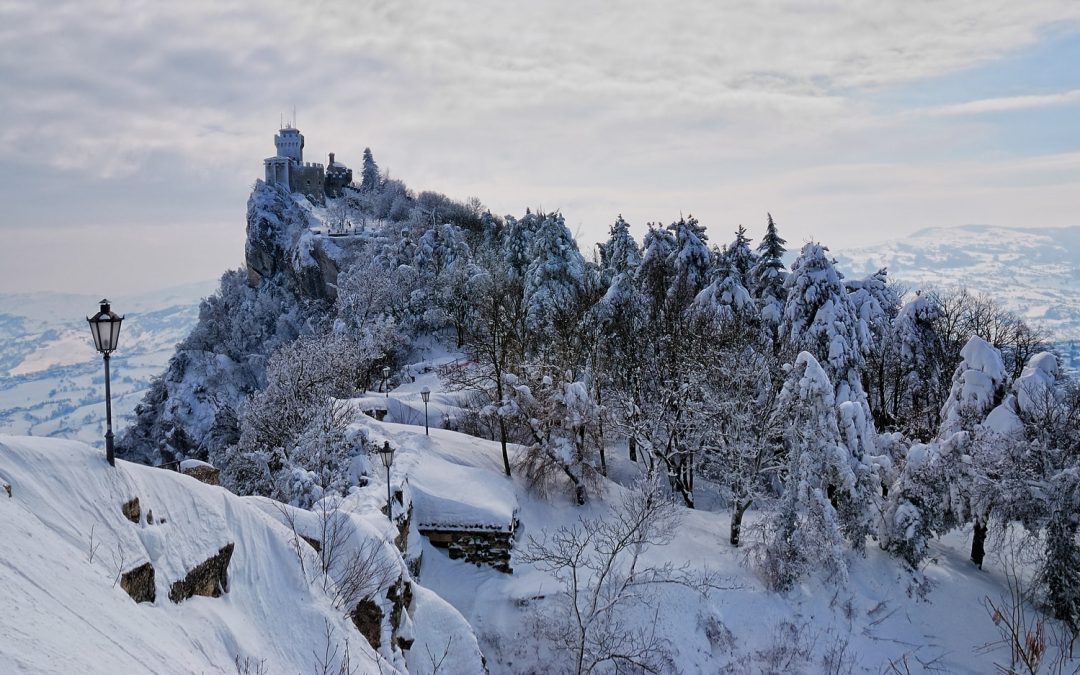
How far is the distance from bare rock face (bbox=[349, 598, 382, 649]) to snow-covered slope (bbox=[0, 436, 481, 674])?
22cm

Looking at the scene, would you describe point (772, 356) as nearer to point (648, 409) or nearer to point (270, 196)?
point (648, 409)

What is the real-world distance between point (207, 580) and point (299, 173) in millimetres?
84802

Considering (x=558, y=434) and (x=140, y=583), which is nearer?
(x=140, y=583)

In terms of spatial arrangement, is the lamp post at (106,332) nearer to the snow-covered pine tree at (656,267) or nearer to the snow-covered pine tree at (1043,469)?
the snow-covered pine tree at (1043,469)

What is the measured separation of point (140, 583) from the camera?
684 cm

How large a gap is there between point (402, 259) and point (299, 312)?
1500cm

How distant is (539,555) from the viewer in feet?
66.4

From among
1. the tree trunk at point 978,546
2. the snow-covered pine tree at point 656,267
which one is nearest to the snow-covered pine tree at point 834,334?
the tree trunk at point 978,546

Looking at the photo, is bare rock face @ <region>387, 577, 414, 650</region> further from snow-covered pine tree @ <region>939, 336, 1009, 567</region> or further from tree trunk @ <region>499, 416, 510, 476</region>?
snow-covered pine tree @ <region>939, 336, 1009, 567</region>

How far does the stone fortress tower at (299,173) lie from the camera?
8412cm

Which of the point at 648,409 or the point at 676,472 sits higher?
the point at 648,409

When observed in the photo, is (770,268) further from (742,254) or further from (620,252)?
(620,252)

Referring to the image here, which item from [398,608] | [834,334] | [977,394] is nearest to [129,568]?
[398,608]

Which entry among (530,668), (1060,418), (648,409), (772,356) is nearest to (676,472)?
(648,409)
